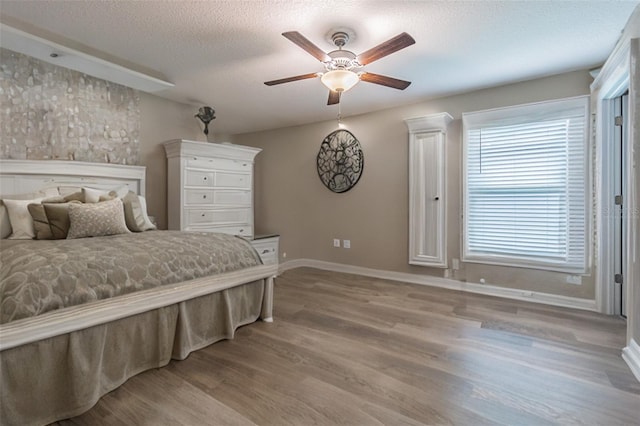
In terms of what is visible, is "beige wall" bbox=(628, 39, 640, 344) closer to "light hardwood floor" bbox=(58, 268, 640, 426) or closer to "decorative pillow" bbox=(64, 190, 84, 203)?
"light hardwood floor" bbox=(58, 268, 640, 426)

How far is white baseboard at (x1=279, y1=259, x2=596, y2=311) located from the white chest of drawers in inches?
43.7

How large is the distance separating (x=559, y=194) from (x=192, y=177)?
416cm

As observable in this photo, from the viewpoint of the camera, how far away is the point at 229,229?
4.30 metres

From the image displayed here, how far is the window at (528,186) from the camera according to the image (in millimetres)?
3023

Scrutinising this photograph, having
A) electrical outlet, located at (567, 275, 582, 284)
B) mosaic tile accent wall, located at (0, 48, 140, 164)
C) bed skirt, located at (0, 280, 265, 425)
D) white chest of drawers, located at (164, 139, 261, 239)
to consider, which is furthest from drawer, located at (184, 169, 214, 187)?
electrical outlet, located at (567, 275, 582, 284)

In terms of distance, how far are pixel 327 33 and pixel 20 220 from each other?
274cm

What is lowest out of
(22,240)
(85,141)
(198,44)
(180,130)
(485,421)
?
(485,421)

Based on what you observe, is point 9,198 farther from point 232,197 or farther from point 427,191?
point 427,191

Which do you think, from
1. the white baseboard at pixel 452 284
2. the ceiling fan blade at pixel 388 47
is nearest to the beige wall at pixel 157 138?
the white baseboard at pixel 452 284

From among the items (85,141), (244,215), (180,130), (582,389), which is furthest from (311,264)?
(582,389)

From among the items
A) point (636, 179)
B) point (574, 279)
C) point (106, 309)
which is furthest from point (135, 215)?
point (574, 279)

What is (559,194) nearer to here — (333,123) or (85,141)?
(333,123)

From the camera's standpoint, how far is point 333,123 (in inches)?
185

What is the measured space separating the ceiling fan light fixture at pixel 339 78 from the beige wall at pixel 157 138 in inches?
→ 103
